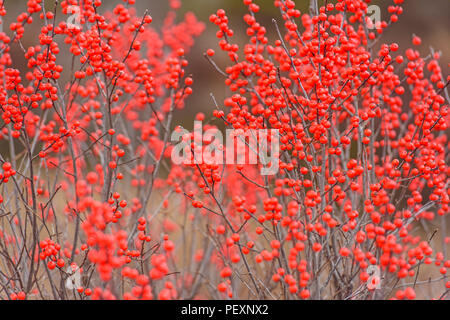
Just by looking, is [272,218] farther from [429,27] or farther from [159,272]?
[429,27]

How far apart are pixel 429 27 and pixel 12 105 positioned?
12.7 feet

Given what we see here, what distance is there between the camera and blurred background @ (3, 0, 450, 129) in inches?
158

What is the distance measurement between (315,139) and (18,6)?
3.76 metres

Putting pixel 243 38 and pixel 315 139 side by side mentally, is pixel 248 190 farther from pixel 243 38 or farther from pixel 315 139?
pixel 243 38

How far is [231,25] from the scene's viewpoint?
4.45 metres

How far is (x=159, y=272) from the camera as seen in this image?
42.2 inches

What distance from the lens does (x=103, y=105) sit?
5.53 ft

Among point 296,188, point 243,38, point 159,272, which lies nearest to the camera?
point 159,272

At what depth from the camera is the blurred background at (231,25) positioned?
402 cm

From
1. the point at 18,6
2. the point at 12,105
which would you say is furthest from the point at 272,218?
the point at 18,6

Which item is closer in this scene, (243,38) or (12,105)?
(12,105)
